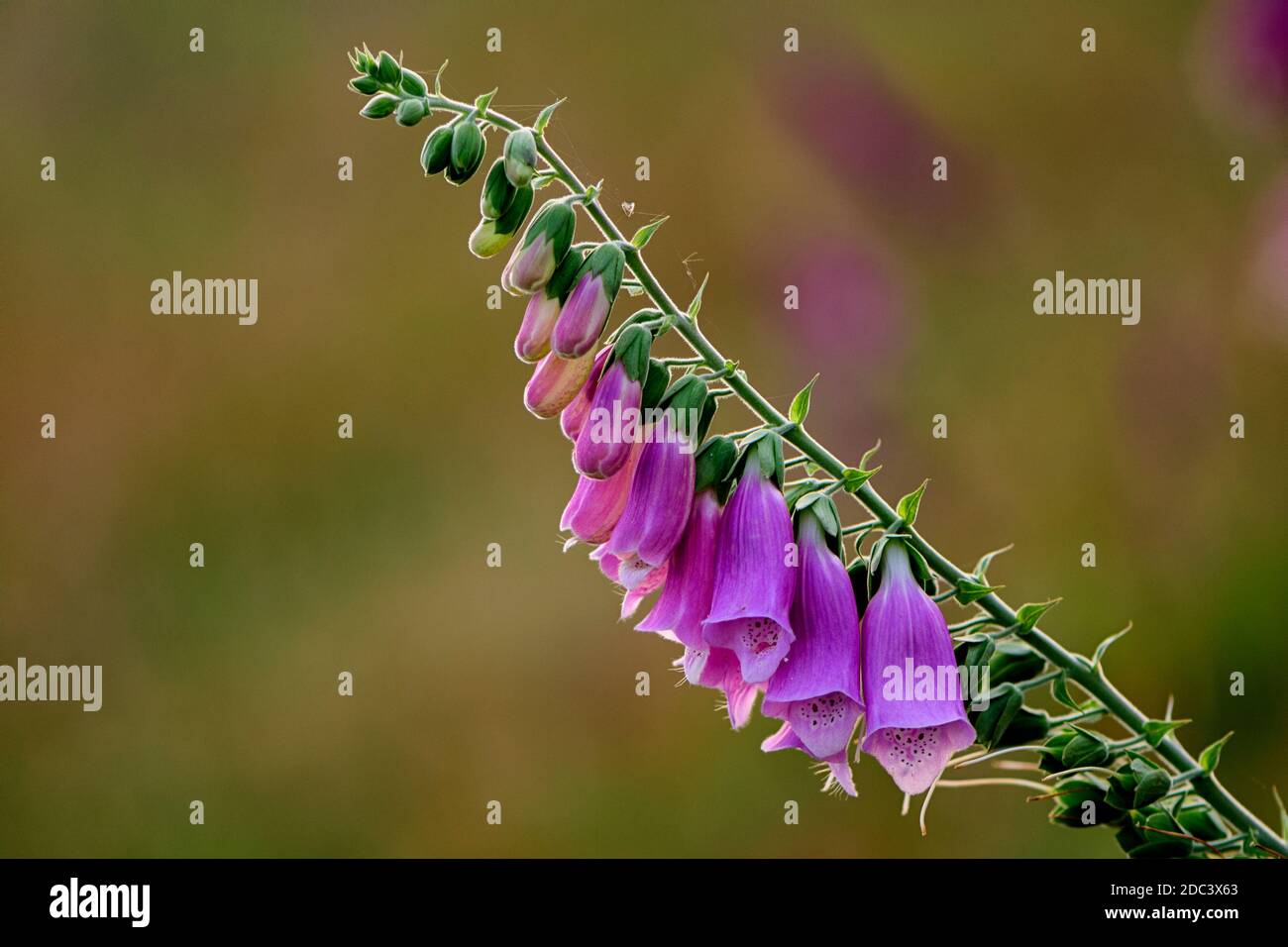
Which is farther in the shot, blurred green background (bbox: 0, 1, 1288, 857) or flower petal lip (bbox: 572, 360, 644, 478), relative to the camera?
blurred green background (bbox: 0, 1, 1288, 857)

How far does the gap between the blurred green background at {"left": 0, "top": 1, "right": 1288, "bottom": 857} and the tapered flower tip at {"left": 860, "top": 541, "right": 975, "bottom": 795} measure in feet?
5.16

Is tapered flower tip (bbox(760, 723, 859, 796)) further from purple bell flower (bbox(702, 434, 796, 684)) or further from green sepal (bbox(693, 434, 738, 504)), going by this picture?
green sepal (bbox(693, 434, 738, 504))

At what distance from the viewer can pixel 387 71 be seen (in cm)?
78

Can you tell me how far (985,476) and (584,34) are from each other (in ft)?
4.75

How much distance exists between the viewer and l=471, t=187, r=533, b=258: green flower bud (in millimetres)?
784

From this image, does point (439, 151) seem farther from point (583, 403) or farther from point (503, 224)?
point (583, 403)

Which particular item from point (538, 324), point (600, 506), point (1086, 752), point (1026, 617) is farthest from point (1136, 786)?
point (538, 324)

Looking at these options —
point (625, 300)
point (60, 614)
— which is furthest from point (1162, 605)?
point (60, 614)

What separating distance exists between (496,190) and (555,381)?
14cm

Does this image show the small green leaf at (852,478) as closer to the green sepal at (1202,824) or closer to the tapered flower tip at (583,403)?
the tapered flower tip at (583,403)

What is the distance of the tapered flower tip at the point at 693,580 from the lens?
2.54 feet

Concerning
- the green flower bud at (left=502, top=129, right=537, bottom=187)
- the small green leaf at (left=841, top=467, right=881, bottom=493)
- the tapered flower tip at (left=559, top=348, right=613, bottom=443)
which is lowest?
the small green leaf at (left=841, top=467, right=881, bottom=493)

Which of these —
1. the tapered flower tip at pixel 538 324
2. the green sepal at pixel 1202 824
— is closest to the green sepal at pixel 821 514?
the tapered flower tip at pixel 538 324

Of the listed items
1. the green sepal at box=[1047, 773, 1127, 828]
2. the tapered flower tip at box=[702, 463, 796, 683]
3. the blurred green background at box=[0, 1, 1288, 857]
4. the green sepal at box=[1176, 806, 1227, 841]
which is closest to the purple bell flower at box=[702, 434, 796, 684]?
the tapered flower tip at box=[702, 463, 796, 683]
